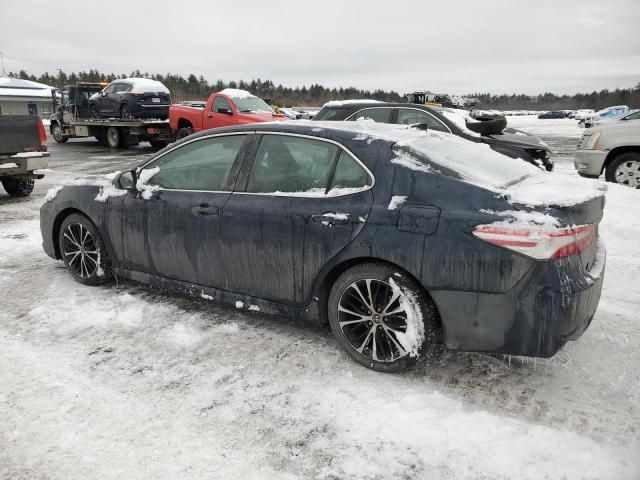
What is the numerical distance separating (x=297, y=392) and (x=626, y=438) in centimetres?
176

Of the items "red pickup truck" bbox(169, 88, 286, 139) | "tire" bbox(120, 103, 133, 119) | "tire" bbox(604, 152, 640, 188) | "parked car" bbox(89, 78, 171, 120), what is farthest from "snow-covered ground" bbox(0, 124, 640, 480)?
"tire" bbox(120, 103, 133, 119)

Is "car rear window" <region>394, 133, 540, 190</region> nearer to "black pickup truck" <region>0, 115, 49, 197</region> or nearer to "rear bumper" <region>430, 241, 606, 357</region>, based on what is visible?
"rear bumper" <region>430, 241, 606, 357</region>

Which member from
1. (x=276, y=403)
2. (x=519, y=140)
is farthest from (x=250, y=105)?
(x=276, y=403)

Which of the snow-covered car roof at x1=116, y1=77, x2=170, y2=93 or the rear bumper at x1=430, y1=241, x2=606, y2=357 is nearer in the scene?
the rear bumper at x1=430, y1=241, x2=606, y2=357

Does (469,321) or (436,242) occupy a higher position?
(436,242)

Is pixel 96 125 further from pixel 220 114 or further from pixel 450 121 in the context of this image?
pixel 450 121

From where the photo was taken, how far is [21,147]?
876cm

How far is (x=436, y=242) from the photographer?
9.30 ft

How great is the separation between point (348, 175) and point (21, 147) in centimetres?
787

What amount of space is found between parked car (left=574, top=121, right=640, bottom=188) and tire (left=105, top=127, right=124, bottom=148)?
51.8ft

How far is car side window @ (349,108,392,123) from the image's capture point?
29.2 ft

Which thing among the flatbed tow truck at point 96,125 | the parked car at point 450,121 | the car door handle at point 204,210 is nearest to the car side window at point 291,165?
the car door handle at point 204,210

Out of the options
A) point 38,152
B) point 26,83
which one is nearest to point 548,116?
point 26,83

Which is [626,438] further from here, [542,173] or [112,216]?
[112,216]
